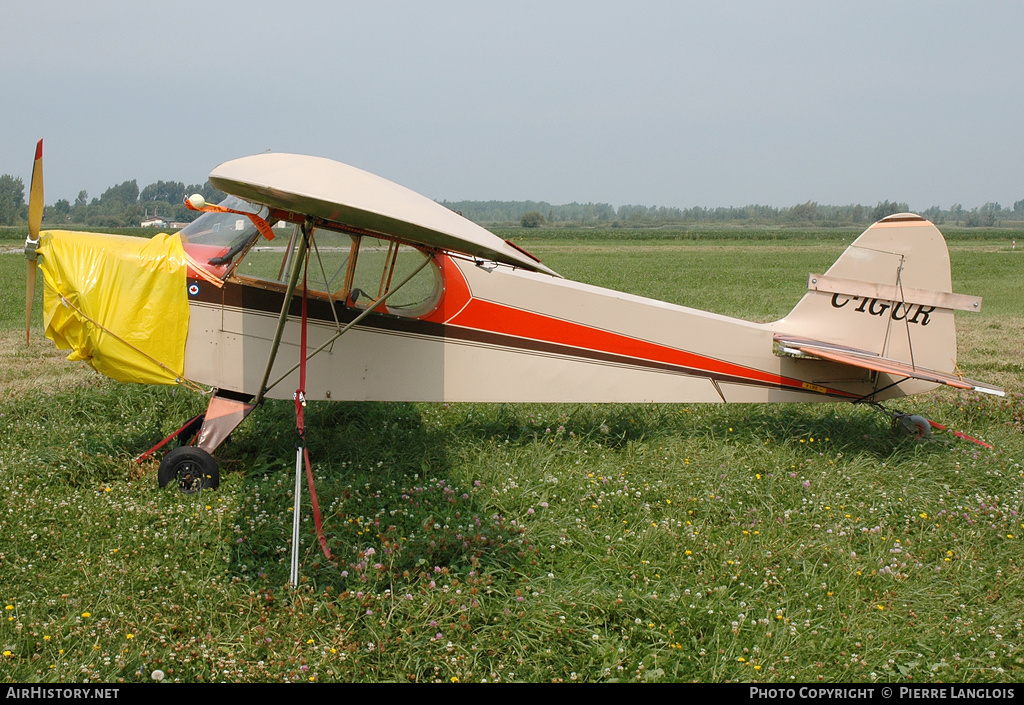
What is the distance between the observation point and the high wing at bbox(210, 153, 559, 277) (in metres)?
3.52

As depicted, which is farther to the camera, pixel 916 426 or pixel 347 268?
pixel 916 426

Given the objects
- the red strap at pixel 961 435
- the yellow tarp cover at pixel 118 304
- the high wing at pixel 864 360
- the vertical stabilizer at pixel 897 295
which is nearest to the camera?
the yellow tarp cover at pixel 118 304

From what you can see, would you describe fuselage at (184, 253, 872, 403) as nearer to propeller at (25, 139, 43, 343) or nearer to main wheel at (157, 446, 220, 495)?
main wheel at (157, 446, 220, 495)

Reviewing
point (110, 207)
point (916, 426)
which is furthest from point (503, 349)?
point (110, 207)

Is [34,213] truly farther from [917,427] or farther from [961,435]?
[961,435]

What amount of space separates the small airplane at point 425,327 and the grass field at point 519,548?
21.0 inches

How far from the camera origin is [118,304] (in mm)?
5027

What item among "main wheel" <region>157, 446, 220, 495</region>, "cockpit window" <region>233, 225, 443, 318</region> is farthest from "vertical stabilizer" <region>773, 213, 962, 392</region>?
"main wheel" <region>157, 446, 220, 495</region>

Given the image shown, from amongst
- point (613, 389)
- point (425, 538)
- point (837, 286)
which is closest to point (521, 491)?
point (425, 538)

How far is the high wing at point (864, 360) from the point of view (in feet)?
17.6

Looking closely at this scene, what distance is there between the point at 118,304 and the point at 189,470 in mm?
1264

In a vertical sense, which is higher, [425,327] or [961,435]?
[425,327]

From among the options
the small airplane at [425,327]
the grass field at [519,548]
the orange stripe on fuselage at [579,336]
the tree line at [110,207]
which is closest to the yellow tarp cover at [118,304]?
the small airplane at [425,327]

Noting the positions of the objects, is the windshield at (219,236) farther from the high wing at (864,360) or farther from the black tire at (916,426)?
the black tire at (916,426)
